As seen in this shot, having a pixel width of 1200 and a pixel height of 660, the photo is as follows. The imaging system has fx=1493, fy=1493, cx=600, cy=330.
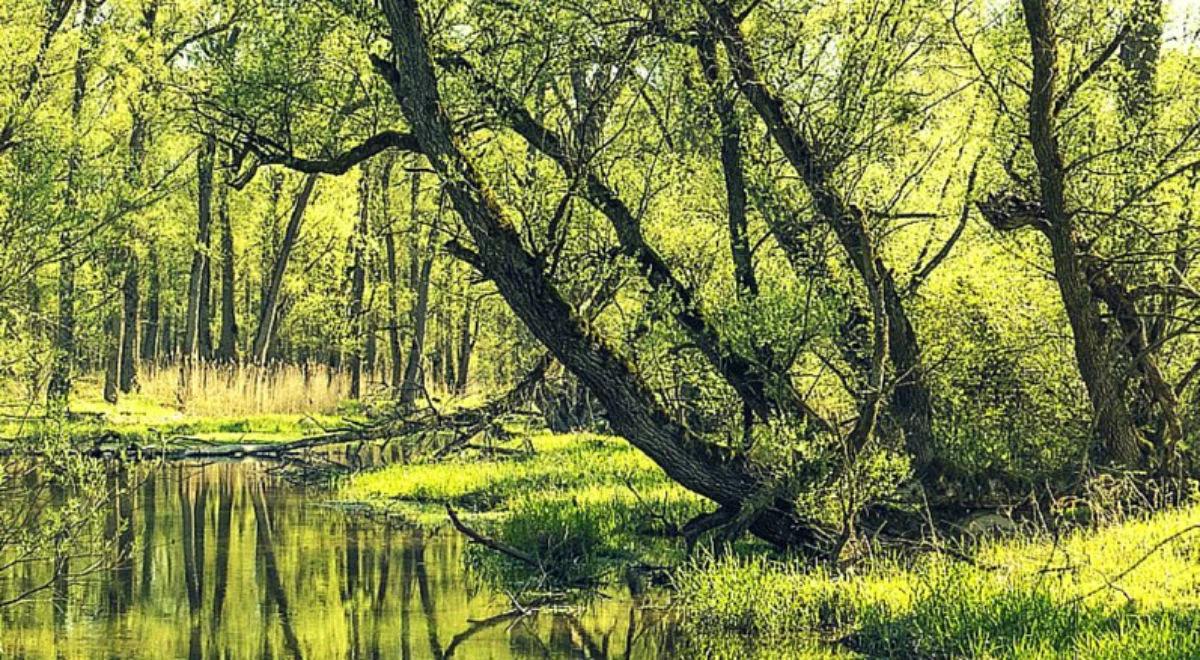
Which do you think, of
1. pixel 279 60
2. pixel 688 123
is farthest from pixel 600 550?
pixel 279 60

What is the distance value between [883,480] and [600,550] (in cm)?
273

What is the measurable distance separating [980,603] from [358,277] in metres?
32.7

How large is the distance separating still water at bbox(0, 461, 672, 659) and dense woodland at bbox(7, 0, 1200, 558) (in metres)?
1.67

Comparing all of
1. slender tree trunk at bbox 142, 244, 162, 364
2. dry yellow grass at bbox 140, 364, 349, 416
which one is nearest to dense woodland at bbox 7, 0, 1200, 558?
dry yellow grass at bbox 140, 364, 349, 416

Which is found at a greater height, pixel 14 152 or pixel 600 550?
pixel 14 152

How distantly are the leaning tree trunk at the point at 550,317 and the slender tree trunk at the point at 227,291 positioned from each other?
69.6ft

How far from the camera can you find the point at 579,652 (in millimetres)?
10078

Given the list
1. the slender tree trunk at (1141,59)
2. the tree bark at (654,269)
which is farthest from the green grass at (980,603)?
the slender tree trunk at (1141,59)

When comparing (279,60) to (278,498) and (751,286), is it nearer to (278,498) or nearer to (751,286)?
(751,286)

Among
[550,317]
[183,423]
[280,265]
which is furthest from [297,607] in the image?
[280,265]

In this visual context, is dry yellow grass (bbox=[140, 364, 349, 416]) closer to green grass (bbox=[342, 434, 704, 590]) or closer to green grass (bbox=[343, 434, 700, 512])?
green grass (bbox=[342, 434, 704, 590])

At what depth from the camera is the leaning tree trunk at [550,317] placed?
11961 mm

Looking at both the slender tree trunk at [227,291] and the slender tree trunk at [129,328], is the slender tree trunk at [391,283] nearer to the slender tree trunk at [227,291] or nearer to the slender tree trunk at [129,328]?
the slender tree trunk at [227,291]

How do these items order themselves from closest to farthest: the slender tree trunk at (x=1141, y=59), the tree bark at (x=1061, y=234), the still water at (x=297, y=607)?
the still water at (x=297, y=607) → the tree bark at (x=1061, y=234) → the slender tree trunk at (x=1141, y=59)
